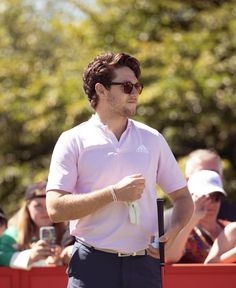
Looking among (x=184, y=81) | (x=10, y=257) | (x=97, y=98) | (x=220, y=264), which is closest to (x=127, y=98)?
(x=97, y=98)

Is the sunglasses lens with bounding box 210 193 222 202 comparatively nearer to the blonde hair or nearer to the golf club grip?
the blonde hair

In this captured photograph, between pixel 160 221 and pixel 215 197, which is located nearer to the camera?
pixel 160 221

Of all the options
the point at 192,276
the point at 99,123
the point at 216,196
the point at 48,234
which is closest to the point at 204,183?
the point at 216,196

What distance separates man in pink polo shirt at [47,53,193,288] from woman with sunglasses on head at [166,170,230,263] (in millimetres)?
1541

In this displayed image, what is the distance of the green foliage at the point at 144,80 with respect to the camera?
11.3 meters

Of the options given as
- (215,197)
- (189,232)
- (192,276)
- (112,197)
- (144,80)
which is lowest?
(192,276)

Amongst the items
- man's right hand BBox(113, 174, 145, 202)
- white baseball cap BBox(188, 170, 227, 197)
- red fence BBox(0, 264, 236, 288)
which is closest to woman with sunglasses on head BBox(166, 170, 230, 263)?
white baseball cap BBox(188, 170, 227, 197)

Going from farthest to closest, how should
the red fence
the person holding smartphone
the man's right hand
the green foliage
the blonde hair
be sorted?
the green foliage < the blonde hair < the person holding smartphone < the red fence < the man's right hand

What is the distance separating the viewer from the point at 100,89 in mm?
4648

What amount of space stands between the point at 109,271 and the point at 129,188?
0.43 metres

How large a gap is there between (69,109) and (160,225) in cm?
727

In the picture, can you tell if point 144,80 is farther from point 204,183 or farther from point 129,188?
point 129,188

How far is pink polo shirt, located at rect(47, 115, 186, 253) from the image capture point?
14.6ft

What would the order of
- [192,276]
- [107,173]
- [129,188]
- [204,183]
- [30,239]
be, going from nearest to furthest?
[129,188], [107,173], [192,276], [204,183], [30,239]
